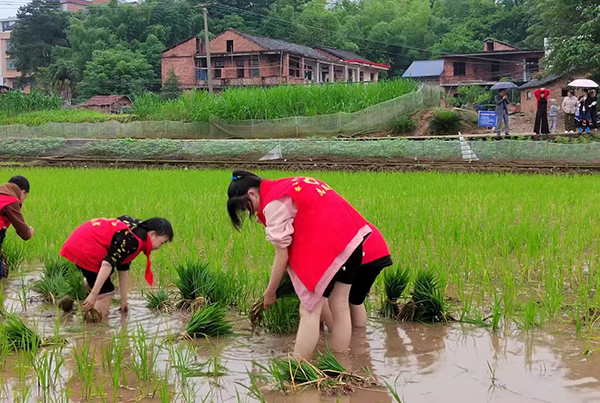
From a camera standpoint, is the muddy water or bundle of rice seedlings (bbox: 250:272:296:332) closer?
the muddy water

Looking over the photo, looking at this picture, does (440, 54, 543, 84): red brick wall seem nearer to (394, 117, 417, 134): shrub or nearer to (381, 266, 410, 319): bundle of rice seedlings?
(394, 117, 417, 134): shrub

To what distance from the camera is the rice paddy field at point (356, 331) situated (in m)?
2.75

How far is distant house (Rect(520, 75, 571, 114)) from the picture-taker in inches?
1026

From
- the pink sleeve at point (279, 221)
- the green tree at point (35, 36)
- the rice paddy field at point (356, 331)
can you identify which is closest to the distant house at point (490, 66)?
the green tree at point (35, 36)

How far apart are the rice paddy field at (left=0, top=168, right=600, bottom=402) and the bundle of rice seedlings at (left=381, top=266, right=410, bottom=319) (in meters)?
0.01

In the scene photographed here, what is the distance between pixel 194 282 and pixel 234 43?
36.0m

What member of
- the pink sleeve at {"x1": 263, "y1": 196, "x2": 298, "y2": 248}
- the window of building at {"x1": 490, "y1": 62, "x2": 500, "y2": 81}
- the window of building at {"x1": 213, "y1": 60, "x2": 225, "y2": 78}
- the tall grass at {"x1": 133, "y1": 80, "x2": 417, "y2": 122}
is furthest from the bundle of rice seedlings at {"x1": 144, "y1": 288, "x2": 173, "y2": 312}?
the window of building at {"x1": 490, "y1": 62, "x2": 500, "y2": 81}

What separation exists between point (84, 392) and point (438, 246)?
3.29 meters

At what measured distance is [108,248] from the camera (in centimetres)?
388

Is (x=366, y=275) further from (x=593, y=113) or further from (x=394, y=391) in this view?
(x=593, y=113)

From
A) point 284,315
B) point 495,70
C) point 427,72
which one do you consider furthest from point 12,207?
point 427,72

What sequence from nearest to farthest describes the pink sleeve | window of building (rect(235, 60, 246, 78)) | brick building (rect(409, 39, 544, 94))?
the pink sleeve < brick building (rect(409, 39, 544, 94)) < window of building (rect(235, 60, 246, 78))

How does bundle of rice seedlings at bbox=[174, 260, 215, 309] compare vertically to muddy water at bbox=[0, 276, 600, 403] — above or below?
above

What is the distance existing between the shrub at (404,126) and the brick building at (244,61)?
2089 centimetres
